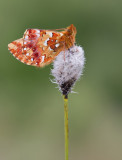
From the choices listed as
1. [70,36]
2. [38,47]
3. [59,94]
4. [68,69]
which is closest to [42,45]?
[38,47]

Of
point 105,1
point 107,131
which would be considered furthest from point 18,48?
point 105,1

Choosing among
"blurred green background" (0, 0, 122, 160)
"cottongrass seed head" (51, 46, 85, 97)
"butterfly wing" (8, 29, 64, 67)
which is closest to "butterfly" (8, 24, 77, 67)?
"butterfly wing" (8, 29, 64, 67)

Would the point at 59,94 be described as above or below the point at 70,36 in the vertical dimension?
below

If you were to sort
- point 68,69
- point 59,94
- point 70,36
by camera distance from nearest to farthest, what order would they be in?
point 68,69 < point 70,36 < point 59,94

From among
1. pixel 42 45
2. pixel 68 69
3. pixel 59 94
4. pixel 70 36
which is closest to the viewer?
pixel 68 69

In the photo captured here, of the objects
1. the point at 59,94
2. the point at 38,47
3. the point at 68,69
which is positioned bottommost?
the point at 59,94

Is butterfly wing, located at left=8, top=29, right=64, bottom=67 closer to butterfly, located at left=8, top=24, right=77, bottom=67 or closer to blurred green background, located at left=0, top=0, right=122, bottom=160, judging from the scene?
butterfly, located at left=8, top=24, right=77, bottom=67

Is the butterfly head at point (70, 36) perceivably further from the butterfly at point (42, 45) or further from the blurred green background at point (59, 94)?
the blurred green background at point (59, 94)

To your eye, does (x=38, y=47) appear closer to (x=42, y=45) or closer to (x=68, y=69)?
(x=42, y=45)

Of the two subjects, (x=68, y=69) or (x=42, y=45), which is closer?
(x=68, y=69)
